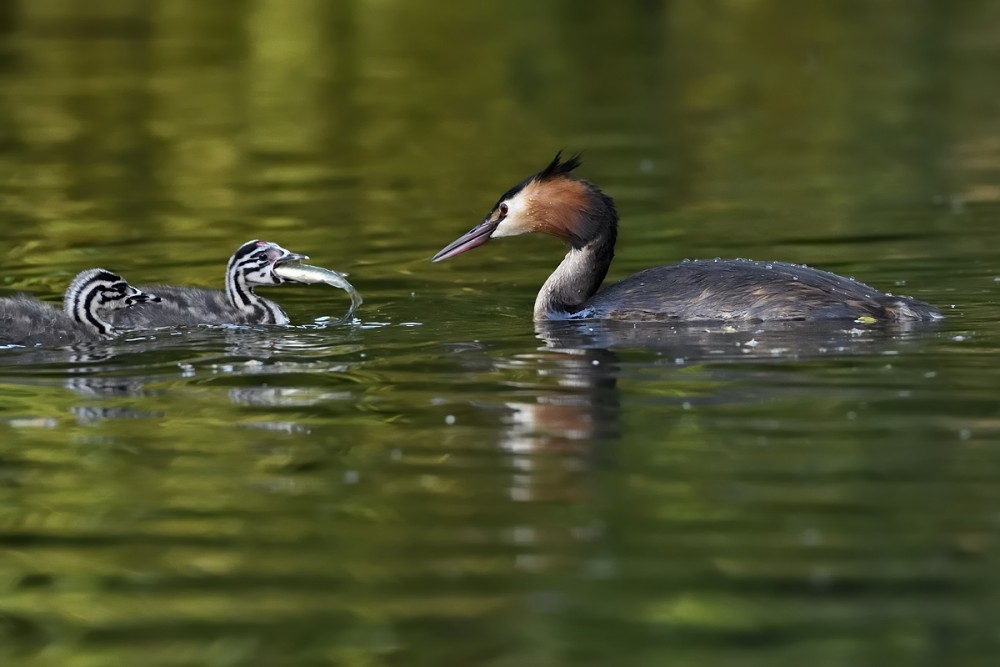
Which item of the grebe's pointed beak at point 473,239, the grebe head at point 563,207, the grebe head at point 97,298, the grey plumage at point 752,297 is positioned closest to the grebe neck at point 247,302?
the grebe head at point 97,298

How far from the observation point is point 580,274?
11.0m

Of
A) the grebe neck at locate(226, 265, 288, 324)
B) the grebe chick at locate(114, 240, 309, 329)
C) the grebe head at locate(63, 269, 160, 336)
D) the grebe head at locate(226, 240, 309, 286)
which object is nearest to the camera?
the grebe head at locate(63, 269, 160, 336)

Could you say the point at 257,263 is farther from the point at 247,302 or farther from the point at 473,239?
the point at 473,239

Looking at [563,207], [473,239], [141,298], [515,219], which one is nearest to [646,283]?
[563,207]

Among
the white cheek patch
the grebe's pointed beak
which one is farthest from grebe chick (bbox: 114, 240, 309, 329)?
the white cheek patch

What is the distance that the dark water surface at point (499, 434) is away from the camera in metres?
5.52

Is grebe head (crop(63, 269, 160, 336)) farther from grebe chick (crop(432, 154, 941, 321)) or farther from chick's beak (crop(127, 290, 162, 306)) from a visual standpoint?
grebe chick (crop(432, 154, 941, 321))

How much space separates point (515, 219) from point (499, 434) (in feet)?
12.2

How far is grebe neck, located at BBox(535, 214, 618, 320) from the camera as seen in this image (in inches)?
430

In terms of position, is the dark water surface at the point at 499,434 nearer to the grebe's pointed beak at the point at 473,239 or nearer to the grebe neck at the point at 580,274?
the grebe's pointed beak at the point at 473,239

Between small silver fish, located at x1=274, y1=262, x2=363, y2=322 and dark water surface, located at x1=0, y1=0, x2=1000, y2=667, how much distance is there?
0.24 m

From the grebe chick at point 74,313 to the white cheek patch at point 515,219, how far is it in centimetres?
206

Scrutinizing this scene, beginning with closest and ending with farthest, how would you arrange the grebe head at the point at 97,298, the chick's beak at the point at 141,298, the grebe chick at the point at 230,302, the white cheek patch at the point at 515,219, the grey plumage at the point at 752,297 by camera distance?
the grey plumage at the point at 752,297 < the grebe head at the point at 97,298 < the chick's beak at the point at 141,298 < the grebe chick at the point at 230,302 < the white cheek patch at the point at 515,219

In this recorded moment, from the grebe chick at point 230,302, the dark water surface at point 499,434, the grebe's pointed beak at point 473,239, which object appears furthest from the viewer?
the grebe's pointed beak at point 473,239
